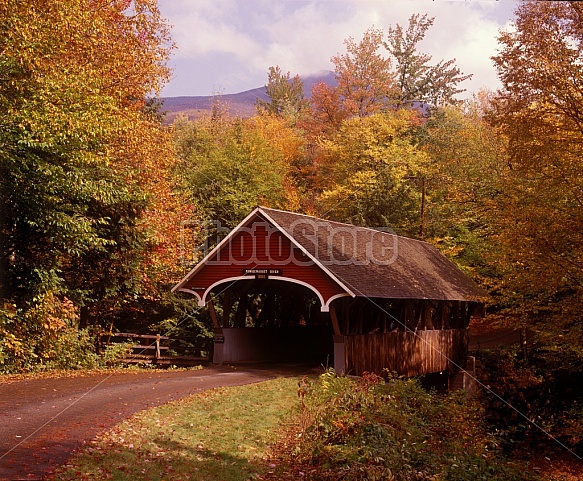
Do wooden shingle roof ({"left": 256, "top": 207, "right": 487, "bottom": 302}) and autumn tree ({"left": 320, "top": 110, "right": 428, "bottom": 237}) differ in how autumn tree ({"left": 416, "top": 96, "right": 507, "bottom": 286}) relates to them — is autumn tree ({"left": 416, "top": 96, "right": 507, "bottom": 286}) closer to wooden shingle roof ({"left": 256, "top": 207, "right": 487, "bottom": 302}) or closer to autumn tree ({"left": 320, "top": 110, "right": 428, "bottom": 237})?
autumn tree ({"left": 320, "top": 110, "right": 428, "bottom": 237})

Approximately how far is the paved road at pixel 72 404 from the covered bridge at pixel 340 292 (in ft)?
8.60

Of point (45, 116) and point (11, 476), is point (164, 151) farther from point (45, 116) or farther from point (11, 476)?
point (11, 476)

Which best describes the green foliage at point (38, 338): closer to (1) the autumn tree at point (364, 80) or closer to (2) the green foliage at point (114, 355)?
(2) the green foliage at point (114, 355)

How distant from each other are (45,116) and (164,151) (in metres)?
9.80

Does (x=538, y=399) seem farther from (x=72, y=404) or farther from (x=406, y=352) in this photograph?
(x=72, y=404)

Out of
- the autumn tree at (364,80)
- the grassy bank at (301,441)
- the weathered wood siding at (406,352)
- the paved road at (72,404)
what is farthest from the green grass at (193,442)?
the autumn tree at (364,80)

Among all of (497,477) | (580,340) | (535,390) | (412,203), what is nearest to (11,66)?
(497,477)

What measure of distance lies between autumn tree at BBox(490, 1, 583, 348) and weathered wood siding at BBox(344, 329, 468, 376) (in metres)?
5.62

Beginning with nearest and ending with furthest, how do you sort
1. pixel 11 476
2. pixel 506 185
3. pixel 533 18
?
pixel 11 476, pixel 533 18, pixel 506 185

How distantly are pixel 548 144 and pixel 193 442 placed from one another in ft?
36.6

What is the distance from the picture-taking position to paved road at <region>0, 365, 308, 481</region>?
29.0 ft

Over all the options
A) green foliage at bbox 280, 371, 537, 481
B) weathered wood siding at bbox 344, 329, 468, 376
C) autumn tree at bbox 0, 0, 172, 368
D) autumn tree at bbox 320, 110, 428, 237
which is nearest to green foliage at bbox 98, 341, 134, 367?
autumn tree at bbox 0, 0, 172, 368

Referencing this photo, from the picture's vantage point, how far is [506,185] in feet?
58.9

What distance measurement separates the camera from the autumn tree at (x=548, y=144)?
48.8 ft
